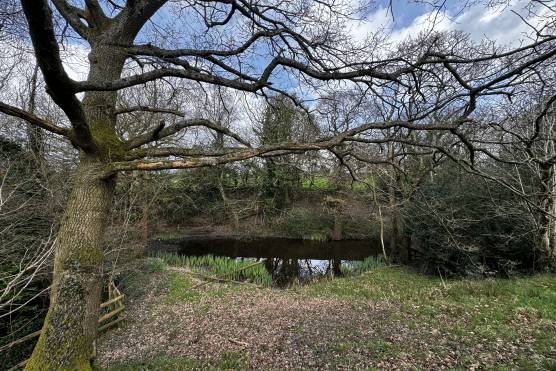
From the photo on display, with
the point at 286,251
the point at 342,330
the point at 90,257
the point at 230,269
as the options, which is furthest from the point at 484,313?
the point at 286,251

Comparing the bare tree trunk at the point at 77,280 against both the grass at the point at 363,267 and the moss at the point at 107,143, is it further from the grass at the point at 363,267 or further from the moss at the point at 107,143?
the grass at the point at 363,267

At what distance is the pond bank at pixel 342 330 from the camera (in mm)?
4465

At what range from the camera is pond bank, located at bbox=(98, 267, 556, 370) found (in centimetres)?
446

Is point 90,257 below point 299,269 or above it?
above

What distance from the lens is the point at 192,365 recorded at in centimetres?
487

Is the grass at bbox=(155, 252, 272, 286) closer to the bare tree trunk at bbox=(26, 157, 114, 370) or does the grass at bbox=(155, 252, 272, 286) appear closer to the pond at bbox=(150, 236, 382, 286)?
the pond at bbox=(150, 236, 382, 286)

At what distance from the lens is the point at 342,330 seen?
19.0 ft

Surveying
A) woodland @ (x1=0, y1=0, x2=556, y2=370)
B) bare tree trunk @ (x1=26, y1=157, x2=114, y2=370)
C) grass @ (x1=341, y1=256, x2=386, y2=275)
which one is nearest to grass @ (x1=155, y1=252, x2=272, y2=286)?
woodland @ (x1=0, y1=0, x2=556, y2=370)

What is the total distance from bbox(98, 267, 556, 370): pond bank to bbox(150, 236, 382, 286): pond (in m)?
4.80

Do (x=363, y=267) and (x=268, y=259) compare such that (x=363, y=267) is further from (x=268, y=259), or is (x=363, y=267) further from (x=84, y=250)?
(x=84, y=250)

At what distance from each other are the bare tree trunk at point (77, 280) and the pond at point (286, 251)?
948cm

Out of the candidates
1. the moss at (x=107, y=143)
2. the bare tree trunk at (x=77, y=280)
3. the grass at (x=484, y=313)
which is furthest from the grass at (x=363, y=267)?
the moss at (x=107, y=143)

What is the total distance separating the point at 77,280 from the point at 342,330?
4682 mm

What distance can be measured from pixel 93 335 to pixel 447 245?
10888mm
